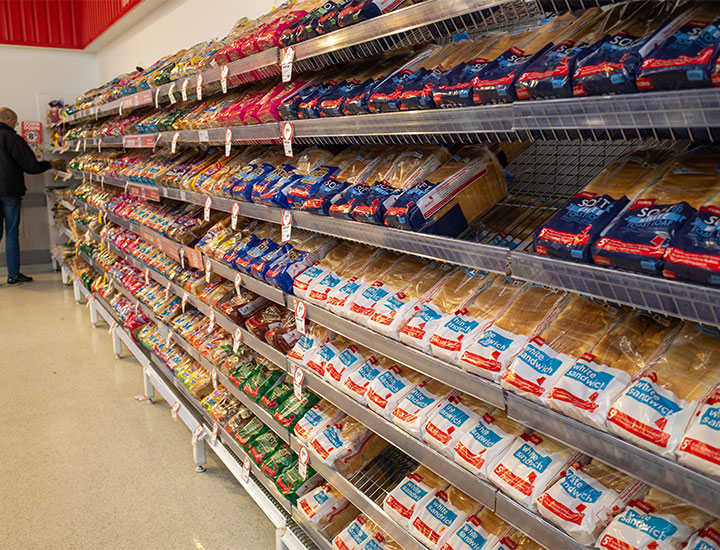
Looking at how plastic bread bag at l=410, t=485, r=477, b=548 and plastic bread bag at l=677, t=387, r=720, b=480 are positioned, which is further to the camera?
plastic bread bag at l=410, t=485, r=477, b=548

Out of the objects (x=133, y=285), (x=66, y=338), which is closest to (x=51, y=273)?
(x=66, y=338)

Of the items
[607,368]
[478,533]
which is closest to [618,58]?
[607,368]

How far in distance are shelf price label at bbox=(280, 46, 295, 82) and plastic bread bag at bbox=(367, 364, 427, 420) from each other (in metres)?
1.09

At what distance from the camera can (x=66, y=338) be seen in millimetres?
5148

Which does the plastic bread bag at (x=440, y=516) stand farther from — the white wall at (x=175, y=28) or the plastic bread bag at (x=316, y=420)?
the white wall at (x=175, y=28)

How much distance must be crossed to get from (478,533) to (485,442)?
259 mm

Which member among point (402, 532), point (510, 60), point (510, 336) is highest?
point (510, 60)

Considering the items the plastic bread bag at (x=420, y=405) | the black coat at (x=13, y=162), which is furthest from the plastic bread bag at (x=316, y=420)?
the black coat at (x=13, y=162)

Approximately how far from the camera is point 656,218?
3.55 ft

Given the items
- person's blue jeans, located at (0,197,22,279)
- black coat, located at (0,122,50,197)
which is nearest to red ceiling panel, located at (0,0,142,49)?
black coat, located at (0,122,50,197)

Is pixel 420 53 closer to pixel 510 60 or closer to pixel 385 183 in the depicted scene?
pixel 385 183

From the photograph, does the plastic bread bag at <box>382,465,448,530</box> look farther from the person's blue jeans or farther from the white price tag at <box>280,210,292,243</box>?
the person's blue jeans

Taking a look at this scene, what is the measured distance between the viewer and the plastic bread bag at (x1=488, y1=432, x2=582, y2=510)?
1.26m

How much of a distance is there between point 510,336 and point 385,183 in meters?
0.68
